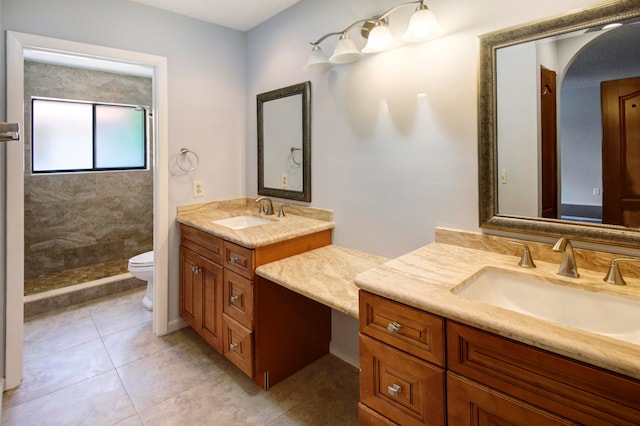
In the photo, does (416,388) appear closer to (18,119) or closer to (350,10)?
(350,10)

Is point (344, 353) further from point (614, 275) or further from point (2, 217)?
point (2, 217)

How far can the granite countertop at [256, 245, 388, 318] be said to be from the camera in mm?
1400

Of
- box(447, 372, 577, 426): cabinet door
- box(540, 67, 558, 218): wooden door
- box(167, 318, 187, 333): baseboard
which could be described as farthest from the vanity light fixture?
box(167, 318, 187, 333): baseboard

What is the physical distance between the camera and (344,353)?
7.21ft

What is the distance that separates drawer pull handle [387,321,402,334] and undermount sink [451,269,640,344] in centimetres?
21

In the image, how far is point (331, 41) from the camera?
2.10 metres

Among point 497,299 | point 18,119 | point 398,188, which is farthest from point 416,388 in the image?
point 18,119

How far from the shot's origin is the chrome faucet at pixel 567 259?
119 cm

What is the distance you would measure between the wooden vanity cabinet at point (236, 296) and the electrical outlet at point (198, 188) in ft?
1.11

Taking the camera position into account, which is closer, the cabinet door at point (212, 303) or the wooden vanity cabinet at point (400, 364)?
the wooden vanity cabinet at point (400, 364)

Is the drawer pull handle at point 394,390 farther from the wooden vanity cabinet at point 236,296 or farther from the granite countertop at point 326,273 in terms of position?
the wooden vanity cabinet at point 236,296

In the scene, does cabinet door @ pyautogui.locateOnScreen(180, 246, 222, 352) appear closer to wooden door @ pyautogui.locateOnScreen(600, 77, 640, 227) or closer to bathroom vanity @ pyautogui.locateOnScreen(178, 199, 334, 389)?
bathroom vanity @ pyautogui.locateOnScreen(178, 199, 334, 389)

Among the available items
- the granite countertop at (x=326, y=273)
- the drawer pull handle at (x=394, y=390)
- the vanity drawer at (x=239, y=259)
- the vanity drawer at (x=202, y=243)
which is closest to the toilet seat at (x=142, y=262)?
the vanity drawer at (x=202, y=243)

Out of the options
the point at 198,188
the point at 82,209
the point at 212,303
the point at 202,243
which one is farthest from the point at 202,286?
the point at 82,209
